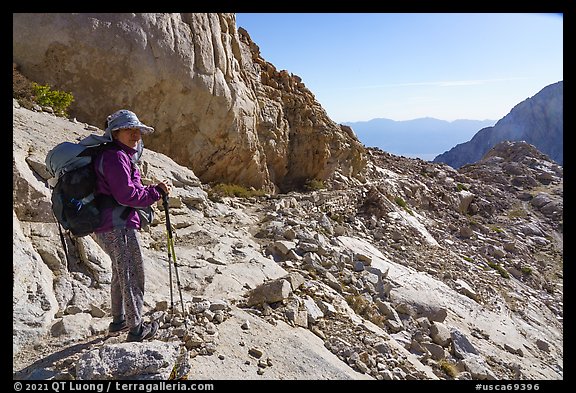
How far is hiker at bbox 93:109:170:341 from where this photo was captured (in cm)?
379

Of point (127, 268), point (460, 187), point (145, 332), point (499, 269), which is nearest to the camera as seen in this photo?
point (127, 268)

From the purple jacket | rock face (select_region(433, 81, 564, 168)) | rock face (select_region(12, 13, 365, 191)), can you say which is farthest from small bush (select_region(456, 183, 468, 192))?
rock face (select_region(433, 81, 564, 168))

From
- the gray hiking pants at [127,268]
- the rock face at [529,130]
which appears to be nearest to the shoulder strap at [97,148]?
the gray hiking pants at [127,268]

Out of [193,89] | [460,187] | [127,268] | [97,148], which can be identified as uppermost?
[193,89]

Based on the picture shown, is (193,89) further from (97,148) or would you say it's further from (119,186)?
(119,186)

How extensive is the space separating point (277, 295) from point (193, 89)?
9.74 meters

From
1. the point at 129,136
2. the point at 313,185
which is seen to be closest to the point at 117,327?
the point at 129,136

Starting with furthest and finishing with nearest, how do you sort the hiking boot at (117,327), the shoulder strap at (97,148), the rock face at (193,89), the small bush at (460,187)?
1. the small bush at (460,187)
2. the rock face at (193,89)
3. the hiking boot at (117,327)
4. the shoulder strap at (97,148)

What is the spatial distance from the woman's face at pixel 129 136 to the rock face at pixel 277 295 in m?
2.06

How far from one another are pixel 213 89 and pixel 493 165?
40.0 metres

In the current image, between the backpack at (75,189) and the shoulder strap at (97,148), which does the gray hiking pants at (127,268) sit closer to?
the backpack at (75,189)

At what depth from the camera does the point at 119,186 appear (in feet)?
12.3

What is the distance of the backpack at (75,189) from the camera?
3732 millimetres
